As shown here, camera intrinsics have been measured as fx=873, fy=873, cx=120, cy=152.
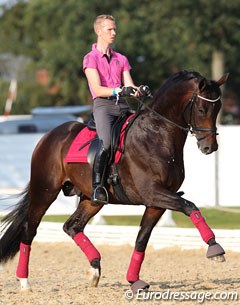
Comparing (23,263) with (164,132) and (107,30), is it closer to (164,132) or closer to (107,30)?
(164,132)

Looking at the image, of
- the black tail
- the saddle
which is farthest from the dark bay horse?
the saddle

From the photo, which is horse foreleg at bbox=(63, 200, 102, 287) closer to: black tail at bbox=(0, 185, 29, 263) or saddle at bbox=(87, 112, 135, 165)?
black tail at bbox=(0, 185, 29, 263)

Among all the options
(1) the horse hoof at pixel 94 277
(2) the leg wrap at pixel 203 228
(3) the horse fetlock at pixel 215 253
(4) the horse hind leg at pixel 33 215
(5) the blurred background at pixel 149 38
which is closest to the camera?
(3) the horse fetlock at pixel 215 253

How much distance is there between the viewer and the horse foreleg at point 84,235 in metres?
9.51

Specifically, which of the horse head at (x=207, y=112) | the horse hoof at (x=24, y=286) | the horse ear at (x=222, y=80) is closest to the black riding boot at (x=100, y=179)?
the horse head at (x=207, y=112)

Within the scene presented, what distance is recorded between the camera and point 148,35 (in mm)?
47969

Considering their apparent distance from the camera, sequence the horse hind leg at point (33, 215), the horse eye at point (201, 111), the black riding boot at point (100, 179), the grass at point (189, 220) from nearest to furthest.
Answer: the horse eye at point (201, 111) → the black riding boot at point (100, 179) → the horse hind leg at point (33, 215) → the grass at point (189, 220)

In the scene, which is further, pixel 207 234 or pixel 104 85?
pixel 104 85

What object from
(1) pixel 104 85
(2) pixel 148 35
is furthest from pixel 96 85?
A: (2) pixel 148 35

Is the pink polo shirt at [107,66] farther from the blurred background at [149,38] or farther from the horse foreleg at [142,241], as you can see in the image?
the blurred background at [149,38]

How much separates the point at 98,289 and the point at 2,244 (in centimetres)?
143

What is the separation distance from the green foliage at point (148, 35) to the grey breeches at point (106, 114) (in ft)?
112

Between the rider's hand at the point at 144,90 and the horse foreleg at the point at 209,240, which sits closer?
the horse foreleg at the point at 209,240

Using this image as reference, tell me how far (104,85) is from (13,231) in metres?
2.03
